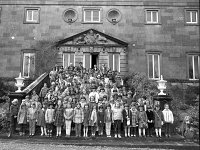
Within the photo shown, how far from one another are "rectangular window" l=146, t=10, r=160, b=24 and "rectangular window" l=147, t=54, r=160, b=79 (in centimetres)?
333

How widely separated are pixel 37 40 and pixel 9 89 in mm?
5125

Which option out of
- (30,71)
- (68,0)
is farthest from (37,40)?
(68,0)

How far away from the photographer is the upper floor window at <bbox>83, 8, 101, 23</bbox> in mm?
23047

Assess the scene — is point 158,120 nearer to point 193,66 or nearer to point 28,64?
→ point 193,66

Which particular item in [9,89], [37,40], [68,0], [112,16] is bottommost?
[9,89]

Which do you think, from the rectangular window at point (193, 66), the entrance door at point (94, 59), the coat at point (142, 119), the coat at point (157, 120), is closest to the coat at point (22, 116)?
the coat at point (142, 119)

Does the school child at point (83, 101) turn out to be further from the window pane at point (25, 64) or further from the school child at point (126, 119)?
the window pane at point (25, 64)

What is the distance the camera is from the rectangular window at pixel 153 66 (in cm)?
2231

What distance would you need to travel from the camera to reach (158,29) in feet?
74.9

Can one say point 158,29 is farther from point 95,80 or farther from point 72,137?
point 72,137

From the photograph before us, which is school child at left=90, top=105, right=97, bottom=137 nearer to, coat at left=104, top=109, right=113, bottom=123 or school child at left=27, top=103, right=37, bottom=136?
coat at left=104, top=109, right=113, bottom=123

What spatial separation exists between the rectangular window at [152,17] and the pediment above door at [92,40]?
352cm

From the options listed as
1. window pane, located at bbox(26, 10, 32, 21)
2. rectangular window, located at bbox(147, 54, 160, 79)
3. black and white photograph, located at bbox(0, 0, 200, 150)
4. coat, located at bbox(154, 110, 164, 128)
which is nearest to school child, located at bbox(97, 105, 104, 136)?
coat, located at bbox(154, 110, 164, 128)

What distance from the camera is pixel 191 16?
23250 mm
